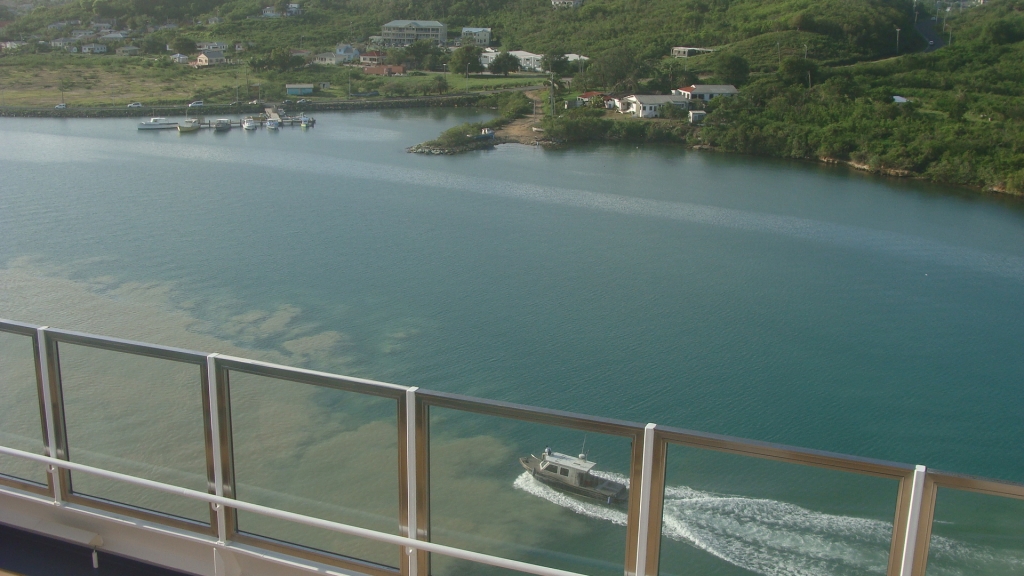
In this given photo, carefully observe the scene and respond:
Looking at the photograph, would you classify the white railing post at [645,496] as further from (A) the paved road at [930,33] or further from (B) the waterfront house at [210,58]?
(B) the waterfront house at [210,58]

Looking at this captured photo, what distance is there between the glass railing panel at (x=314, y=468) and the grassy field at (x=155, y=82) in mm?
16677

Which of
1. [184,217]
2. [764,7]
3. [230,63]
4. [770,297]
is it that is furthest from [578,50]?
[770,297]

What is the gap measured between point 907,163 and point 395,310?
7712 mm

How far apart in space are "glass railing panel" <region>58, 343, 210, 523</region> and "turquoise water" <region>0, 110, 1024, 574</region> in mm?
298

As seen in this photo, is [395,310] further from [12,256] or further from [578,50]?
[578,50]

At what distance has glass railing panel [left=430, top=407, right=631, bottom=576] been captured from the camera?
2.68 feet

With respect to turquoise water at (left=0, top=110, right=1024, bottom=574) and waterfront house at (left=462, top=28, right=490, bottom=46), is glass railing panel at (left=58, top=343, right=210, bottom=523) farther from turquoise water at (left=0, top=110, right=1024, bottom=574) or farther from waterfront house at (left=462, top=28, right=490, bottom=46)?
waterfront house at (left=462, top=28, right=490, bottom=46)

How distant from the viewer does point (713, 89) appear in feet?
47.8

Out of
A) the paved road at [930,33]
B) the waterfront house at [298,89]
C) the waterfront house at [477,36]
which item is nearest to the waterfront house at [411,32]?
the waterfront house at [477,36]

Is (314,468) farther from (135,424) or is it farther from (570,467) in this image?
(570,467)

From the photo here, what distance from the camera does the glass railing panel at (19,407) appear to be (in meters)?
0.96

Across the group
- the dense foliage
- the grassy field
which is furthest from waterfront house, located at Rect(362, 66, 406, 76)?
the dense foliage

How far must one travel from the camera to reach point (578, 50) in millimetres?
20359

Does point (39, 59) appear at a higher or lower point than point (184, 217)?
higher
